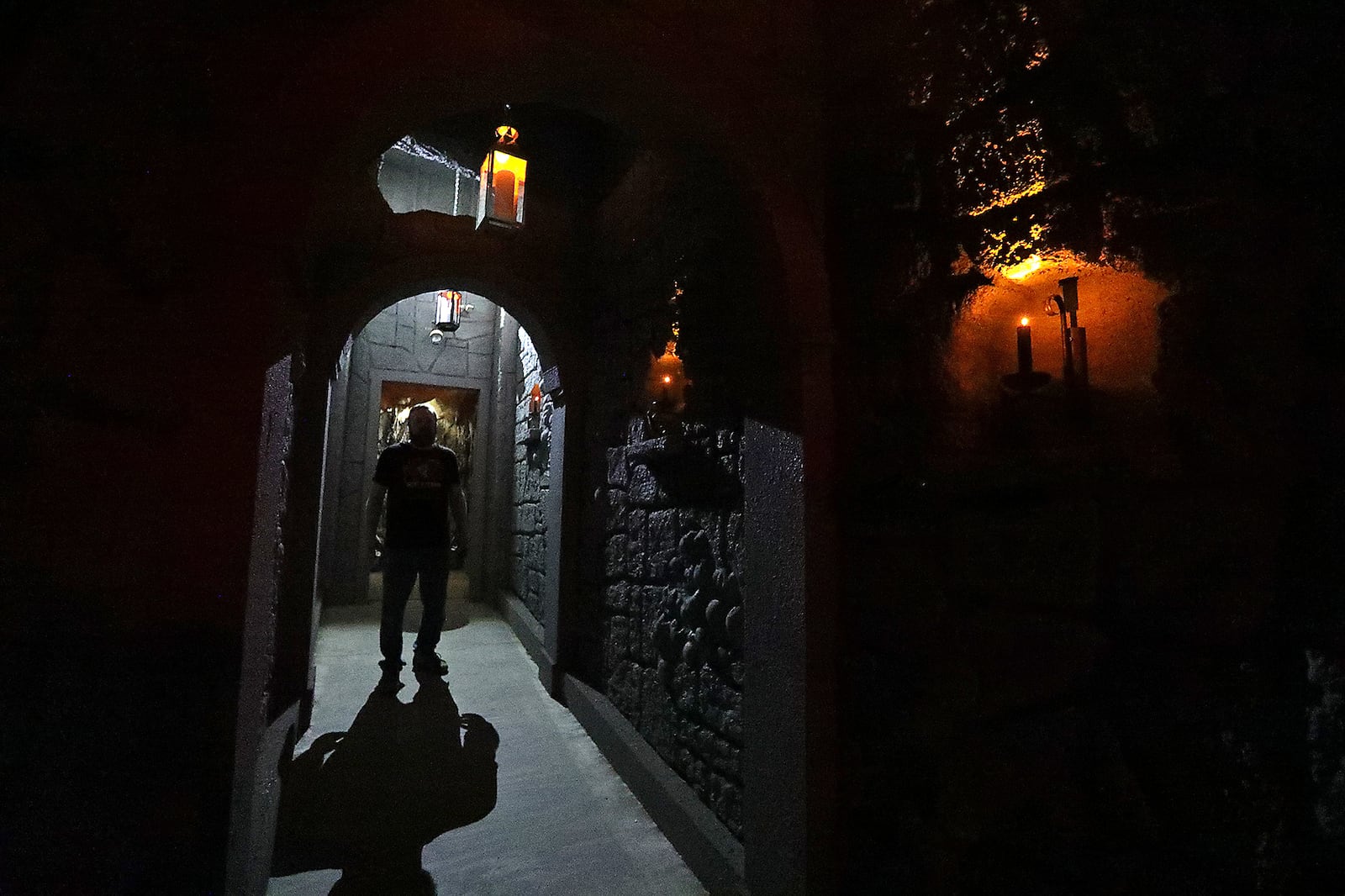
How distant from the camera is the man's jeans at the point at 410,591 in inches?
141

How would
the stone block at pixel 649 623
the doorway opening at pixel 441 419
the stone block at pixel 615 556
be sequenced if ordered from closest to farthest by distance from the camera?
the stone block at pixel 649 623 < the stone block at pixel 615 556 < the doorway opening at pixel 441 419

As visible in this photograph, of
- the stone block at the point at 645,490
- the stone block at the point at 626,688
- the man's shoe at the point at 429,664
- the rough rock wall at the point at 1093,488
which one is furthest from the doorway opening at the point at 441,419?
the rough rock wall at the point at 1093,488

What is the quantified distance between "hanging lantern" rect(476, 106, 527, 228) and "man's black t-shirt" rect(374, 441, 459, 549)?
4.99 ft

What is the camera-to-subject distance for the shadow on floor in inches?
79.0

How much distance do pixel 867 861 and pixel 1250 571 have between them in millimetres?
1099

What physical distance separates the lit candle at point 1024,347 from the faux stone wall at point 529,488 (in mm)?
3395

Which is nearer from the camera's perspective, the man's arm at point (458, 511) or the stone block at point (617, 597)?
the stone block at point (617, 597)

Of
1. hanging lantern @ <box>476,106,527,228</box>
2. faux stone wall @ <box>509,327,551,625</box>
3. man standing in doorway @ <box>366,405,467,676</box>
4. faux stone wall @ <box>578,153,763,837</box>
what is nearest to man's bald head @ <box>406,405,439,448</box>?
man standing in doorway @ <box>366,405,467,676</box>

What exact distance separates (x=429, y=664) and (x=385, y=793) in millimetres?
1545

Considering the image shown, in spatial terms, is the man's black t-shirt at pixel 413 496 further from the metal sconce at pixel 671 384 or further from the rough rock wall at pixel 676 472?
the metal sconce at pixel 671 384

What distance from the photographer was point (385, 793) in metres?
2.45

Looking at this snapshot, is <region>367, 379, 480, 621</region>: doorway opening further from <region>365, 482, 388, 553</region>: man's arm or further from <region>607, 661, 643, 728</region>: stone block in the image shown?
<region>607, 661, 643, 728</region>: stone block

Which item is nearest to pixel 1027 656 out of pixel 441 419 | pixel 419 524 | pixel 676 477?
pixel 676 477

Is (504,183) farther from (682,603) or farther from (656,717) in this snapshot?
(656,717)
